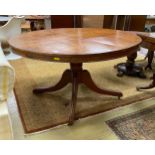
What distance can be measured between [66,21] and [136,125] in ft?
9.05

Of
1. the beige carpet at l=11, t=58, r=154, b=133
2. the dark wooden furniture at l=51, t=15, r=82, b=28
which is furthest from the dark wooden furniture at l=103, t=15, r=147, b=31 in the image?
the beige carpet at l=11, t=58, r=154, b=133

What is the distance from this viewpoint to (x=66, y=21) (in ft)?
12.4

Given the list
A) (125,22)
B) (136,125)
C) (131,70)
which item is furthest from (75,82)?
(125,22)

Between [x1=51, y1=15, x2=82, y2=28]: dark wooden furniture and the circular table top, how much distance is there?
7.43 ft

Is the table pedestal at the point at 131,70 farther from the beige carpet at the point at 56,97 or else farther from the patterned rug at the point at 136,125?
the patterned rug at the point at 136,125

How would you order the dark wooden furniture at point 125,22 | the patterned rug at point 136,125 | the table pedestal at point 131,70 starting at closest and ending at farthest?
the patterned rug at point 136,125 → the table pedestal at point 131,70 → the dark wooden furniture at point 125,22

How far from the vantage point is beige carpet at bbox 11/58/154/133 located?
162 centimetres

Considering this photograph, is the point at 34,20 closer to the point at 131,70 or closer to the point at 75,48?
the point at 131,70

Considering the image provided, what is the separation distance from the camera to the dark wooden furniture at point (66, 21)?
3.71 metres

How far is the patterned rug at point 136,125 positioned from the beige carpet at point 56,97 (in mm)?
190

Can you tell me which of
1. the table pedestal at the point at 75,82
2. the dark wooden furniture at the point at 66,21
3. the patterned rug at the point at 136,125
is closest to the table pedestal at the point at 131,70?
the table pedestal at the point at 75,82

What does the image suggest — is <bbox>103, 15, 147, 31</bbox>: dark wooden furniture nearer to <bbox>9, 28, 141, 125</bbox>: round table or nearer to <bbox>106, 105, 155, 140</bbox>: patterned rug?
<bbox>9, 28, 141, 125</bbox>: round table
